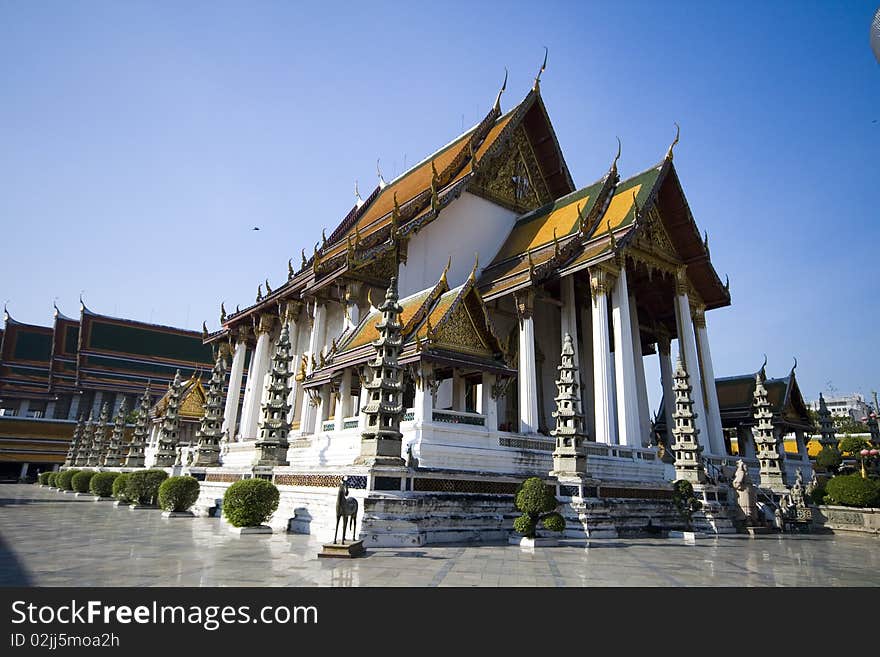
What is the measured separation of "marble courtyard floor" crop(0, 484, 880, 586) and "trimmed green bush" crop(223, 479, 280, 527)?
0.37 metres

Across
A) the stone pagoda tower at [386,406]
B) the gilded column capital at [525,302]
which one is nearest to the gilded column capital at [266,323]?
the gilded column capital at [525,302]

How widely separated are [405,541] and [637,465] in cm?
836

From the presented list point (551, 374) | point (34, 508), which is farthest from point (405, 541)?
point (551, 374)

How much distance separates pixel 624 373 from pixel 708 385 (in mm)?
5033

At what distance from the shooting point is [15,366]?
44031 millimetres

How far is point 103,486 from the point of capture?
60.8ft

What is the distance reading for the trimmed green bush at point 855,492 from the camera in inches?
598

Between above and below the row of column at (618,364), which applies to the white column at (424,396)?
below

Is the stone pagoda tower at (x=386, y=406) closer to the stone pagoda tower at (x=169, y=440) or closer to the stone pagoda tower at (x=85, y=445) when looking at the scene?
the stone pagoda tower at (x=169, y=440)

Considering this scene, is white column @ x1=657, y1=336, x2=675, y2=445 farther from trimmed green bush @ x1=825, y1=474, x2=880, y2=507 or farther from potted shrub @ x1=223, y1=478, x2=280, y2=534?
potted shrub @ x1=223, y1=478, x2=280, y2=534

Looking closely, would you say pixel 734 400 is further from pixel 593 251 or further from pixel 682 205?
pixel 593 251

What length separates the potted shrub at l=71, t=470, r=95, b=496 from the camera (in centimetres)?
2052

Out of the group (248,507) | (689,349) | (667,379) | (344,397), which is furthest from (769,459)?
(248,507)

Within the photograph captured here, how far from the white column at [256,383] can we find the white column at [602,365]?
13.2m
